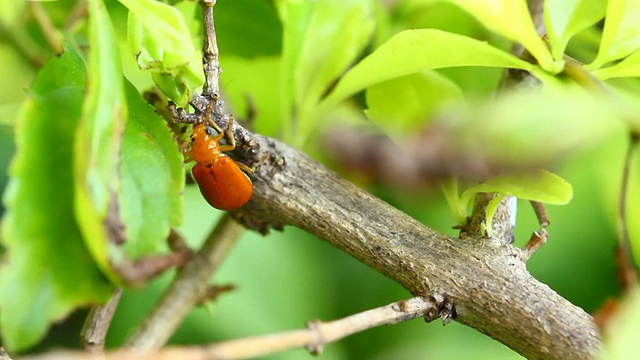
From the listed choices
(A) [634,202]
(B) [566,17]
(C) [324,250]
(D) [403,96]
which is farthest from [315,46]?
(C) [324,250]

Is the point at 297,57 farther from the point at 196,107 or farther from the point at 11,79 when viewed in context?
the point at 11,79

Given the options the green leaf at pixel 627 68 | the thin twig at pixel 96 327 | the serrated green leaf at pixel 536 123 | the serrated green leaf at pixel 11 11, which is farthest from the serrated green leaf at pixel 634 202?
the serrated green leaf at pixel 11 11

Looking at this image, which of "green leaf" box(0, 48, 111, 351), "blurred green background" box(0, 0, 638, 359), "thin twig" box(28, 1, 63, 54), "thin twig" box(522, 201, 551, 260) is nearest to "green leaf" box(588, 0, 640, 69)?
"thin twig" box(522, 201, 551, 260)

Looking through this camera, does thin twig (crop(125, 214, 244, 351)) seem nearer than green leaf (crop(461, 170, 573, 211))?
No

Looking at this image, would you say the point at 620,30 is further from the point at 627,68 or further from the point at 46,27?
the point at 46,27

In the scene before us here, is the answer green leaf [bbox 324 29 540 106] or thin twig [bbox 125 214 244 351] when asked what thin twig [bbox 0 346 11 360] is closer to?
thin twig [bbox 125 214 244 351]
